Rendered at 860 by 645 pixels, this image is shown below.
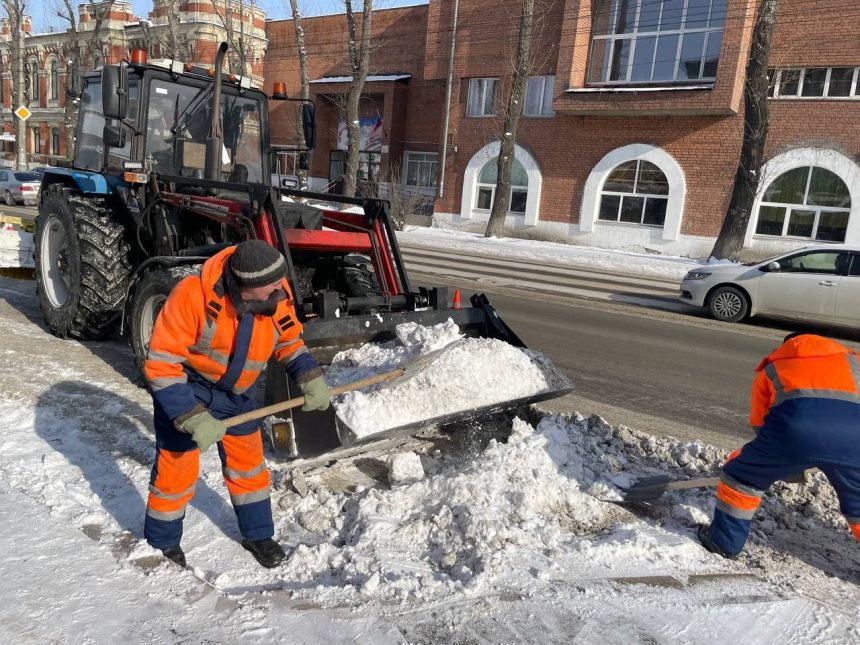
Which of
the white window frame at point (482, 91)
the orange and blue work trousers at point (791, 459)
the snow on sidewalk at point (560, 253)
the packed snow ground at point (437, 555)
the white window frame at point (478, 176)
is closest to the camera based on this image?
the packed snow ground at point (437, 555)

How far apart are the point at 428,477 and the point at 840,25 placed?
2099 centimetres

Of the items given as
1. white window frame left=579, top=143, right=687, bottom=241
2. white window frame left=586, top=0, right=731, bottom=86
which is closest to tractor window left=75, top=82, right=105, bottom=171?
white window frame left=586, top=0, right=731, bottom=86

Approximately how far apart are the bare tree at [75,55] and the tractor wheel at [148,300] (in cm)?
296

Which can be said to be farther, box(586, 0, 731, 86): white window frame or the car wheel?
box(586, 0, 731, 86): white window frame

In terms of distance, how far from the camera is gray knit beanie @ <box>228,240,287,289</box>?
279 centimetres

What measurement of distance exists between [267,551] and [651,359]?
5433 millimetres

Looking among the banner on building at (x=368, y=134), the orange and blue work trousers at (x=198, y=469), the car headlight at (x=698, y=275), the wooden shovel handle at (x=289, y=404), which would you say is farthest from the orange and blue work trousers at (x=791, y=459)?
the banner on building at (x=368, y=134)

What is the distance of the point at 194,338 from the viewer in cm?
288

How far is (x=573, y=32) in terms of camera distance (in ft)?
74.0

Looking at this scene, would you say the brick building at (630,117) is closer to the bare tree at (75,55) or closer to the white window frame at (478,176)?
the white window frame at (478,176)

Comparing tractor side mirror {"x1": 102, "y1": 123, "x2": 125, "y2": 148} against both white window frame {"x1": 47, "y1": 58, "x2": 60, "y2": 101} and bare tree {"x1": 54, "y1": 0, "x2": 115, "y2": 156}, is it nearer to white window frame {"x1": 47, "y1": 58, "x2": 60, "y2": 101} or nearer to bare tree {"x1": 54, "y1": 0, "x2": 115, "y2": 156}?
bare tree {"x1": 54, "y1": 0, "x2": 115, "y2": 156}

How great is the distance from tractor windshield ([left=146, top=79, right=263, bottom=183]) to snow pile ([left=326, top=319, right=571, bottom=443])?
2949 mm

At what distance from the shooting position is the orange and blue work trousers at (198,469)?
3031mm

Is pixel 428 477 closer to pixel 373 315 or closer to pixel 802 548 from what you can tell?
pixel 373 315
